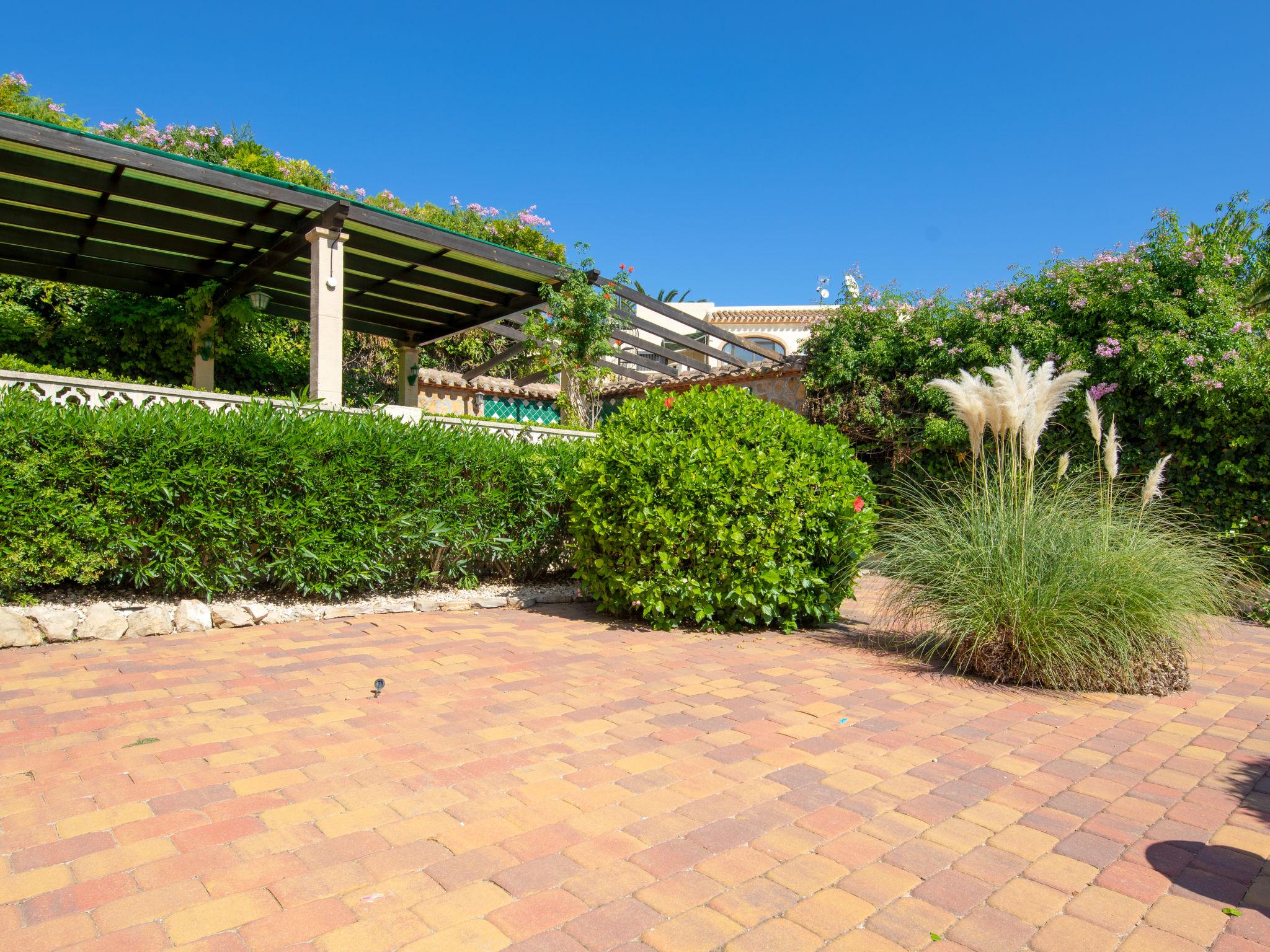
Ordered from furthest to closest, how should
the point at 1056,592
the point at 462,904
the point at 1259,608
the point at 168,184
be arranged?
1. the point at 168,184
2. the point at 1259,608
3. the point at 1056,592
4. the point at 462,904

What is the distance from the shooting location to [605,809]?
2.75m

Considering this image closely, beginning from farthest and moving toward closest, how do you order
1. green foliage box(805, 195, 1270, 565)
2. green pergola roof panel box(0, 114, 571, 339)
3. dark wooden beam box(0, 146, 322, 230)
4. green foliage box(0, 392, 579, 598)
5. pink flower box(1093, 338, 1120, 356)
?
pink flower box(1093, 338, 1120, 356) → green foliage box(805, 195, 1270, 565) → green pergola roof panel box(0, 114, 571, 339) → dark wooden beam box(0, 146, 322, 230) → green foliage box(0, 392, 579, 598)

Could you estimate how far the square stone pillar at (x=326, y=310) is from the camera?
8.61 meters

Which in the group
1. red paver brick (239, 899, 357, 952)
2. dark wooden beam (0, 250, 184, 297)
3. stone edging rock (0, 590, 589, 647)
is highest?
dark wooden beam (0, 250, 184, 297)

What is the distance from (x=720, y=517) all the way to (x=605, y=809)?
3.03 meters

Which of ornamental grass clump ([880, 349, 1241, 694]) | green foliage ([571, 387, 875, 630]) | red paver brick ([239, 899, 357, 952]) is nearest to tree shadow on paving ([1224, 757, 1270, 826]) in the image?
ornamental grass clump ([880, 349, 1241, 694])

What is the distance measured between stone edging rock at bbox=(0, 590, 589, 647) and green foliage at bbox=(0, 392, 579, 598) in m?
0.18

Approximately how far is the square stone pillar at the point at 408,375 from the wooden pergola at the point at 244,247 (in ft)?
3.78

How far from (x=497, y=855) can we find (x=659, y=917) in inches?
23.3

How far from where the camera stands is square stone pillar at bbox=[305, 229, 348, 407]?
28.2 feet

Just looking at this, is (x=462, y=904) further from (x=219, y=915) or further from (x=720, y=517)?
(x=720, y=517)

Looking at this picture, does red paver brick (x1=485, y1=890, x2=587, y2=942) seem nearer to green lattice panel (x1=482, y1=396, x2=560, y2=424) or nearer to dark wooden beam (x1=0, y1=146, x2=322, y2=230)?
dark wooden beam (x1=0, y1=146, x2=322, y2=230)

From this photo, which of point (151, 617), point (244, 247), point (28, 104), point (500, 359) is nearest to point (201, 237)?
point (244, 247)

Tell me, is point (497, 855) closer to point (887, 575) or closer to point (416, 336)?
point (887, 575)
